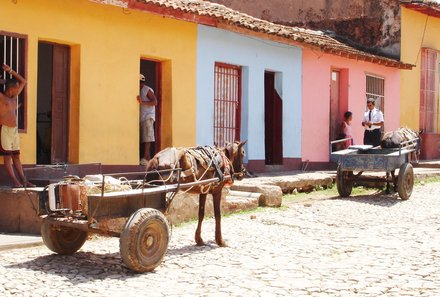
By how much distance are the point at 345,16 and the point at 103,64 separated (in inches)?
412

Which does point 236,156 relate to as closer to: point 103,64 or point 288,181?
point 103,64

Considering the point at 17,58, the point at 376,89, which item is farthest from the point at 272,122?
the point at 17,58

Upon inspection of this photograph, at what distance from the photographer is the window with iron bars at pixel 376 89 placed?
59.3 ft

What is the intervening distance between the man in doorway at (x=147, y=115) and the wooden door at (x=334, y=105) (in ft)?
21.4

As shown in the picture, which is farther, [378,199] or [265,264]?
[378,199]

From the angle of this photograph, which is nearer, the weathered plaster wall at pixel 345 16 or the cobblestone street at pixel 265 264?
the cobblestone street at pixel 265 264

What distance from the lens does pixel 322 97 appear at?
1612cm

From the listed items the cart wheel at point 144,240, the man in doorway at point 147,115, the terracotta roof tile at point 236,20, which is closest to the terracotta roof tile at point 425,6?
the terracotta roof tile at point 236,20

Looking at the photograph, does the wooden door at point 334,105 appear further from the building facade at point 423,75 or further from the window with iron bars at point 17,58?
the window with iron bars at point 17,58

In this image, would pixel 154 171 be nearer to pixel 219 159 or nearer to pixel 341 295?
pixel 219 159

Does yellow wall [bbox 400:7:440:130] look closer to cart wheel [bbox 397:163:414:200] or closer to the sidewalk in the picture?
the sidewalk

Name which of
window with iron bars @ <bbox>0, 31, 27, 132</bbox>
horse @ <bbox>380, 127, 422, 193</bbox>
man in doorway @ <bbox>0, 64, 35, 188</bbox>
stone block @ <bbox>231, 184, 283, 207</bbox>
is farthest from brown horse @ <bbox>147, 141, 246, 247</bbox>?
horse @ <bbox>380, 127, 422, 193</bbox>

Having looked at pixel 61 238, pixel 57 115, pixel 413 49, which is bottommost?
pixel 61 238

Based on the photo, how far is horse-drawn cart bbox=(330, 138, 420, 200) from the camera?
11617 millimetres
